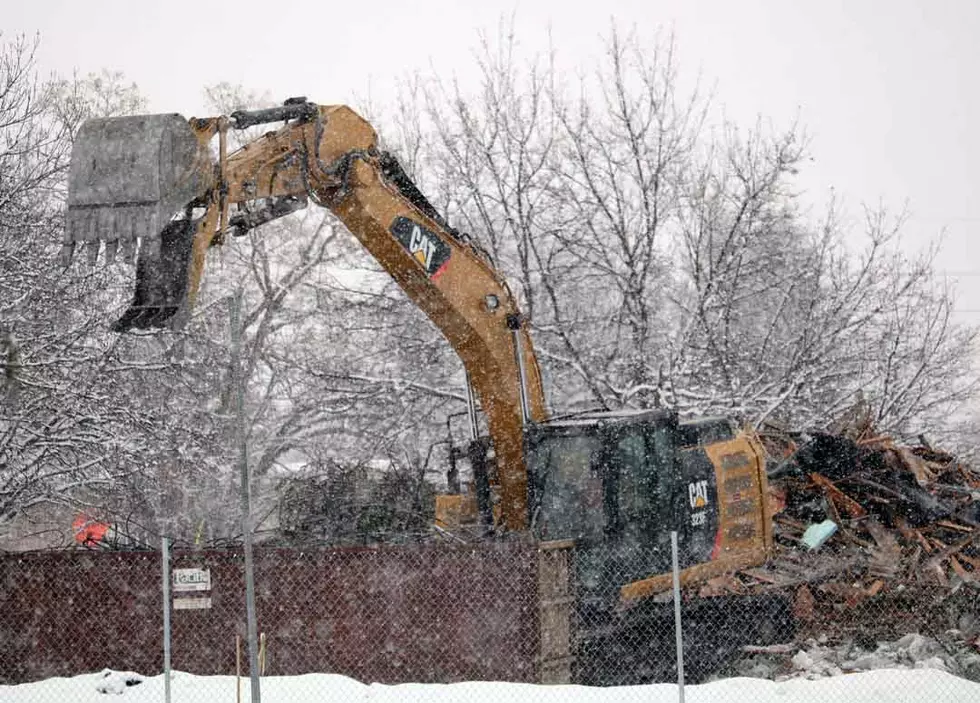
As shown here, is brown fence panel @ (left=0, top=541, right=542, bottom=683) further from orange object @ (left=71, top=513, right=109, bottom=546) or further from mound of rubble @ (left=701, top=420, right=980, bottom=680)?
mound of rubble @ (left=701, top=420, right=980, bottom=680)

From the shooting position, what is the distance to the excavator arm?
7.62 m

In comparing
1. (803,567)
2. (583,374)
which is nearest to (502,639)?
(803,567)

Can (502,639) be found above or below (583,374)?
below

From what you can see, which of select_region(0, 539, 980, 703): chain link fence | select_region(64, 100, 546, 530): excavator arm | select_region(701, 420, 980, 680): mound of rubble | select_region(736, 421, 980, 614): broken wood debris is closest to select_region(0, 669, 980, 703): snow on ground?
select_region(0, 539, 980, 703): chain link fence

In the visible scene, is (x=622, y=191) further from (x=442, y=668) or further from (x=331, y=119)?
(x=442, y=668)

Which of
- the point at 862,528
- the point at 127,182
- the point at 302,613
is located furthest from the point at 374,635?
the point at 862,528

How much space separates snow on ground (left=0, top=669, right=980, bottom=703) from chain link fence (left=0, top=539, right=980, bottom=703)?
2 cm

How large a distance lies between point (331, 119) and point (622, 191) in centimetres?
884

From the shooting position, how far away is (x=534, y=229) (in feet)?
61.3

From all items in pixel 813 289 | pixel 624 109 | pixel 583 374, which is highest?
pixel 624 109

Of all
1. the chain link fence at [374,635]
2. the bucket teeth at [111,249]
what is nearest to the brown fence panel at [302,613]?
the chain link fence at [374,635]

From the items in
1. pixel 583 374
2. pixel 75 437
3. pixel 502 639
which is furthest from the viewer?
pixel 583 374

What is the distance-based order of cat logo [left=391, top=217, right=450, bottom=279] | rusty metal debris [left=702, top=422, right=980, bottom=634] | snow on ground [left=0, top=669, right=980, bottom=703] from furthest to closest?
1. rusty metal debris [left=702, top=422, right=980, bottom=634]
2. cat logo [left=391, top=217, right=450, bottom=279]
3. snow on ground [left=0, top=669, right=980, bottom=703]

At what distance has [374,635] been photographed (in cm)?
887
